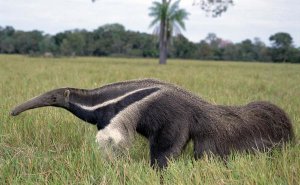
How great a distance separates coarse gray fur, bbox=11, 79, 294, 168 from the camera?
11.7 feet

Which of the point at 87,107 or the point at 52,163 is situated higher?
the point at 87,107

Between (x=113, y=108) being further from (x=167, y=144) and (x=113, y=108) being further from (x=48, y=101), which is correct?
(x=48, y=101)

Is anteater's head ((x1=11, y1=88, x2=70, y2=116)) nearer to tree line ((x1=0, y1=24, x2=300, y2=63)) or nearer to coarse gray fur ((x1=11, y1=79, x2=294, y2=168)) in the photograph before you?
coarse gray fur ((x1=11, y1=79, x2=294, y2=168))

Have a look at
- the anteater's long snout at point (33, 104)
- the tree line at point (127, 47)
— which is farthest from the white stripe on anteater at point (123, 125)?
the tree line at point (127, 47)

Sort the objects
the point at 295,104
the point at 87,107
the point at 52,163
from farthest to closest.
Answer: the point at 295,104 → the point at 87,107 → the point at 52,163

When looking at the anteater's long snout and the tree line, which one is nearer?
the anteater's long snout

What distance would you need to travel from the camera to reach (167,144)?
3.55 m

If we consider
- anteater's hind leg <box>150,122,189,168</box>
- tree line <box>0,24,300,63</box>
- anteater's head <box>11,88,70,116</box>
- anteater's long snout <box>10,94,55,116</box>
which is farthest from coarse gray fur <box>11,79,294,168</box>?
tree line <box>0,24,300,63</box>

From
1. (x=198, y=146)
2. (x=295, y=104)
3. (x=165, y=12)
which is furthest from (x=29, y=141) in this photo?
(x=165, y=12)

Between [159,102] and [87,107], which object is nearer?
[159,102]

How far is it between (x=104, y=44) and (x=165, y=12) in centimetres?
3031

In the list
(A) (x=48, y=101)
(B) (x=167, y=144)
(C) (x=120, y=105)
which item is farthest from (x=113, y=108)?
(A) (x=48, y=101)

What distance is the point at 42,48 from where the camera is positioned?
61.7 metres

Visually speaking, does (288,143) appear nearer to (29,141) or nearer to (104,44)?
(29,141)
